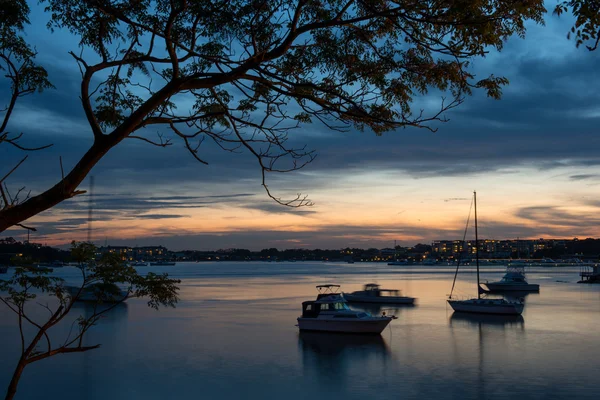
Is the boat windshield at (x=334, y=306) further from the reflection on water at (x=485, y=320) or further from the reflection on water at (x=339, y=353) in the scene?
the reflection on water at (x=485, y=320)

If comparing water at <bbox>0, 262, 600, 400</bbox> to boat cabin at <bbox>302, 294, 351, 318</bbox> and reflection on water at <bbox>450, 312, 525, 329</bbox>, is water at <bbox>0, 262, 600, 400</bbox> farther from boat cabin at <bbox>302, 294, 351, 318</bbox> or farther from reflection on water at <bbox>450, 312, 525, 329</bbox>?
boat cabin at <bbox>302, 294, 351, 318</bbox>

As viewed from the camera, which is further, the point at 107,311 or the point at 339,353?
Result: the point at 107,311

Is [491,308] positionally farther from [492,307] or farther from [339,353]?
[339,353]

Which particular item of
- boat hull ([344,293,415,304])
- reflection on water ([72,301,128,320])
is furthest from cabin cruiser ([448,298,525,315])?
reflection on water ([72,301,128,320])

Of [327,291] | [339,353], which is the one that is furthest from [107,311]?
[327,291]

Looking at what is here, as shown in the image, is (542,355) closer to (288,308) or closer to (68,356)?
(68,356)

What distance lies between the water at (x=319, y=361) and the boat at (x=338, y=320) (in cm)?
52

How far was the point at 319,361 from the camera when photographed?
26.4 m

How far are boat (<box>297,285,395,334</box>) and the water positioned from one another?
0.52 meters

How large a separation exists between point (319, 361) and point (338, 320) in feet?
17.5

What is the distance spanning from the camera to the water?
21156 millimetres

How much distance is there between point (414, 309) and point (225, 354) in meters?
24.4

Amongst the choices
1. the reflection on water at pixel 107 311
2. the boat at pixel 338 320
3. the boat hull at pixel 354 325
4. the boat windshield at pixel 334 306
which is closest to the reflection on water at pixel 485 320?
the boat hull at pixel 354 325

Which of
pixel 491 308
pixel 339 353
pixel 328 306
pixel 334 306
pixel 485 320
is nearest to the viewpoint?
pixel 339 353
